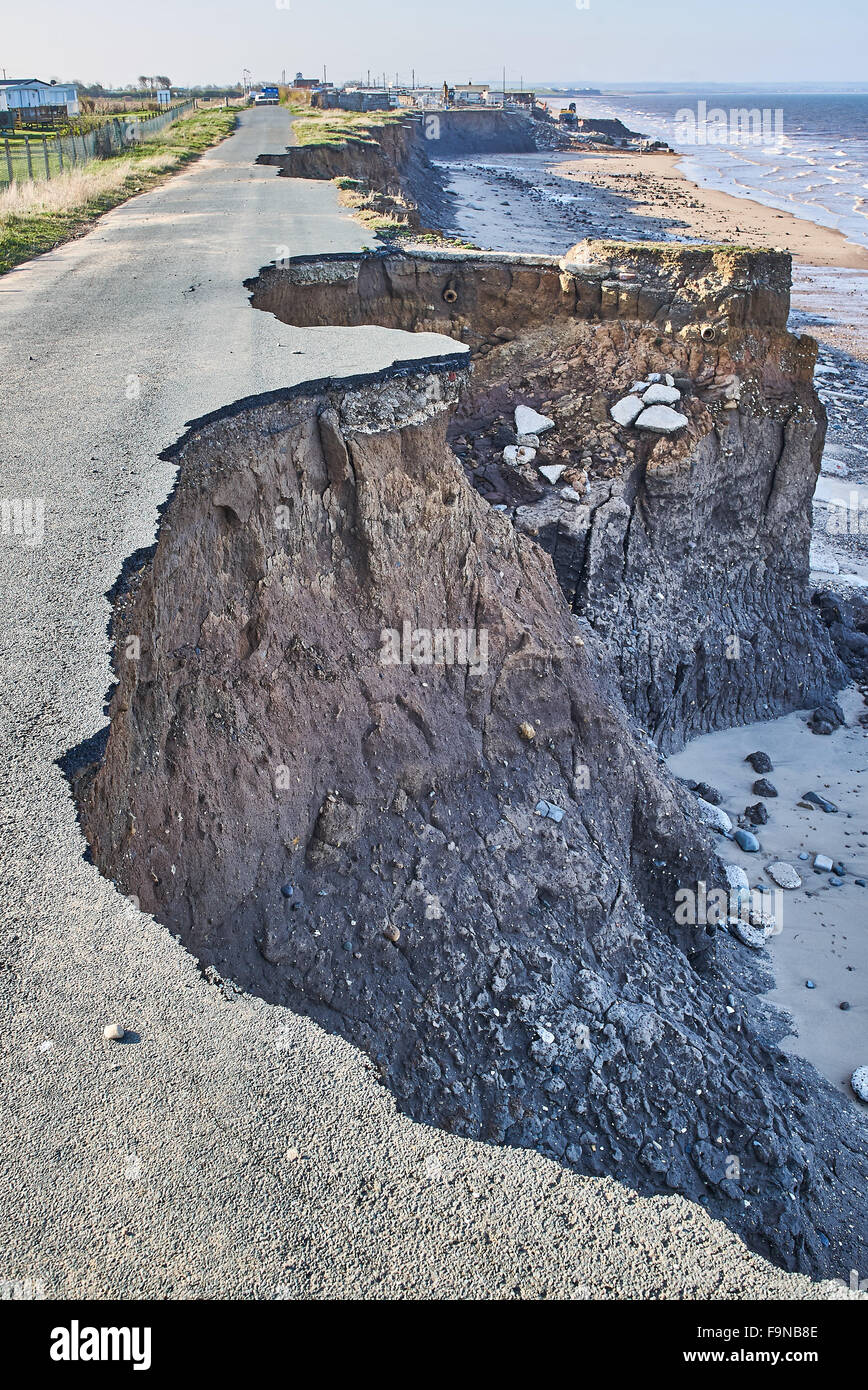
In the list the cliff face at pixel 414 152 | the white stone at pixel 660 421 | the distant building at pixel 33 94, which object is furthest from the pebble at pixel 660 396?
the distant building at pixel 33 94

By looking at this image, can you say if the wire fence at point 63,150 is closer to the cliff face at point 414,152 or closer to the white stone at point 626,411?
the cliff face at point 414,152

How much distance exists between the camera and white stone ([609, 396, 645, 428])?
10.4m

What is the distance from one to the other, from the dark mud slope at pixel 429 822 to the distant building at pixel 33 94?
54.4 meters

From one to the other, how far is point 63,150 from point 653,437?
73.2 feet

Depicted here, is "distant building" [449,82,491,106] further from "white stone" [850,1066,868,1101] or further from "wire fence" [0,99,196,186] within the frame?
"white stone" [850,1066,868,1101]

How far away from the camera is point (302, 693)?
6008 mm

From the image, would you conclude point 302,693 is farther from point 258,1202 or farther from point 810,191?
point 810,191

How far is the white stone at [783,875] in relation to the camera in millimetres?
8859

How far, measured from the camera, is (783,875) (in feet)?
29.2

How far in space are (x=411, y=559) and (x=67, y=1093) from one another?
4.70 metres

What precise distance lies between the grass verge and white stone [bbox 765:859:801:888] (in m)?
11.8

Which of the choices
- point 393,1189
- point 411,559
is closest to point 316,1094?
point 393,1189

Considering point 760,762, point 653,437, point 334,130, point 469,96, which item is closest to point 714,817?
point 760,762

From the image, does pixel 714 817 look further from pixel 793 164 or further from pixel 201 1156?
pixel 793 164
